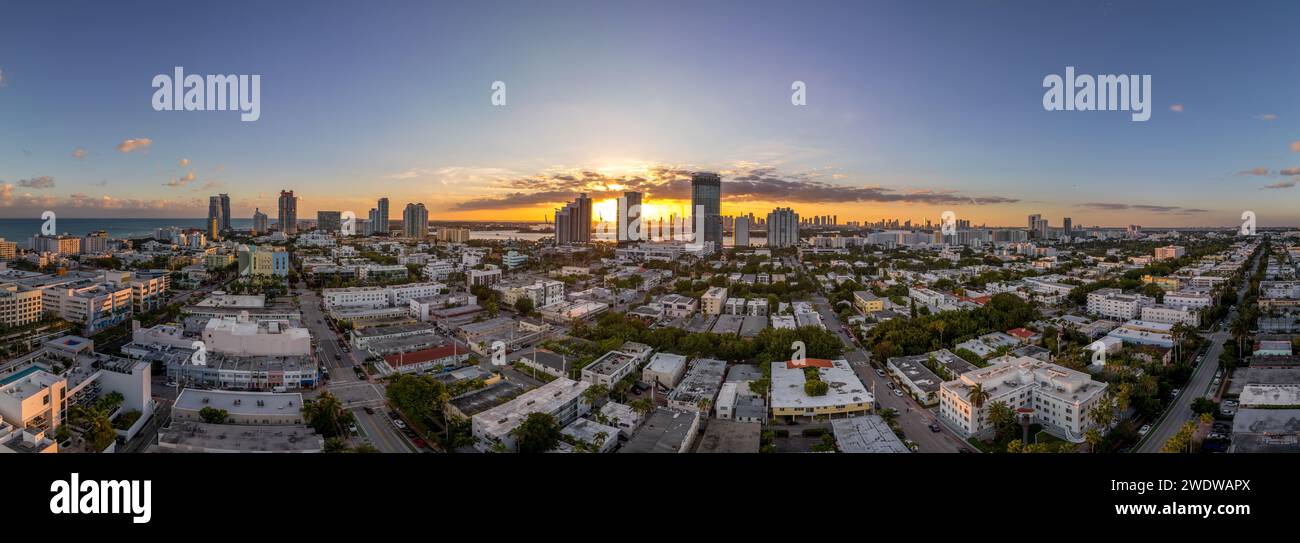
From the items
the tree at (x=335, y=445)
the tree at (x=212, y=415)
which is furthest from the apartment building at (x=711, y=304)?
the tree at (x=212, y=415)

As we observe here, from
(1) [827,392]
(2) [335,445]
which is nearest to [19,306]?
(2) [335,445]

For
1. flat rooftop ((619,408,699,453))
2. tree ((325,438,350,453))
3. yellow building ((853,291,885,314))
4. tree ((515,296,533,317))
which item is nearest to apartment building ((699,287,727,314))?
yellow building ((853,291,885,314))

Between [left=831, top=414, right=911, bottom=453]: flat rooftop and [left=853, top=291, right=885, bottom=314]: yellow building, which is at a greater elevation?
[left=853, top=291, right=885, bottom=314]: yellow building

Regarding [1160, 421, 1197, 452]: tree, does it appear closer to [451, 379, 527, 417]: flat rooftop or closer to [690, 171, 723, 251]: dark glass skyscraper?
[451, 379, 527, 417]: flat rooftop

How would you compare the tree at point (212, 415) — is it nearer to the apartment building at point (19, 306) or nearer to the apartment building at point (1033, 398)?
the apartment building at point (19, 306)

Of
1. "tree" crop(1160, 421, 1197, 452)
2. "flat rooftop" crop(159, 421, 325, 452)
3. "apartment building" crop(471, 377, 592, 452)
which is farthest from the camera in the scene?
"apartment building" crop(471, 377, 592, 452)
